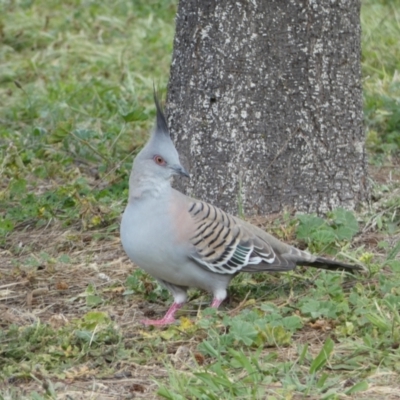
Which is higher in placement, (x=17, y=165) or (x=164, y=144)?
(x=164, y=144)

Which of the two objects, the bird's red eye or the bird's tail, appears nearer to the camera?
the bird's red eye

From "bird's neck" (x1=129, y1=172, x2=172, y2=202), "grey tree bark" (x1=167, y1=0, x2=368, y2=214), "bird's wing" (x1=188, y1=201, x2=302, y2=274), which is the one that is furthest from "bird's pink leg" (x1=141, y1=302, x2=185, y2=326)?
"grey tree bark" (x1=167, y1=0, x2=368, y2=214)

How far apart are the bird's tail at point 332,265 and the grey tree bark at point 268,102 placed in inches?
30.7

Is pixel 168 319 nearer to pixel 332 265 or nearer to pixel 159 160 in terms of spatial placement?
pixel 159 160

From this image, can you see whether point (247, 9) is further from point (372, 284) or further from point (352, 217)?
point (372, 284)

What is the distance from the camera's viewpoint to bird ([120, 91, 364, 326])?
475 centimetres

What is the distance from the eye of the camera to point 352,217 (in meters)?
5.74

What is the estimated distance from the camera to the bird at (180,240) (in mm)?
4750

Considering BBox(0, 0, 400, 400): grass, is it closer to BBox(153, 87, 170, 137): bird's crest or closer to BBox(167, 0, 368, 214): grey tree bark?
BBox(167, 0, 368, 214): grey tree bark

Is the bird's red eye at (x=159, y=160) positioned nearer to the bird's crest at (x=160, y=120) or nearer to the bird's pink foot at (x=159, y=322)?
the bird's crest at (x=160, y=120)

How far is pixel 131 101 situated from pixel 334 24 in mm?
3107

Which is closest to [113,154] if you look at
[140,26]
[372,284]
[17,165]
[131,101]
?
[17,165]

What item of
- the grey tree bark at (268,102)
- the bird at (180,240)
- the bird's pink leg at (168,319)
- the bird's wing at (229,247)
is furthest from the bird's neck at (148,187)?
the grey tree bark at (268,102)

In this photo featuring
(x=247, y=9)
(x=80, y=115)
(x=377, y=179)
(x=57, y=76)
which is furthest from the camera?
(x=57, y=76)
